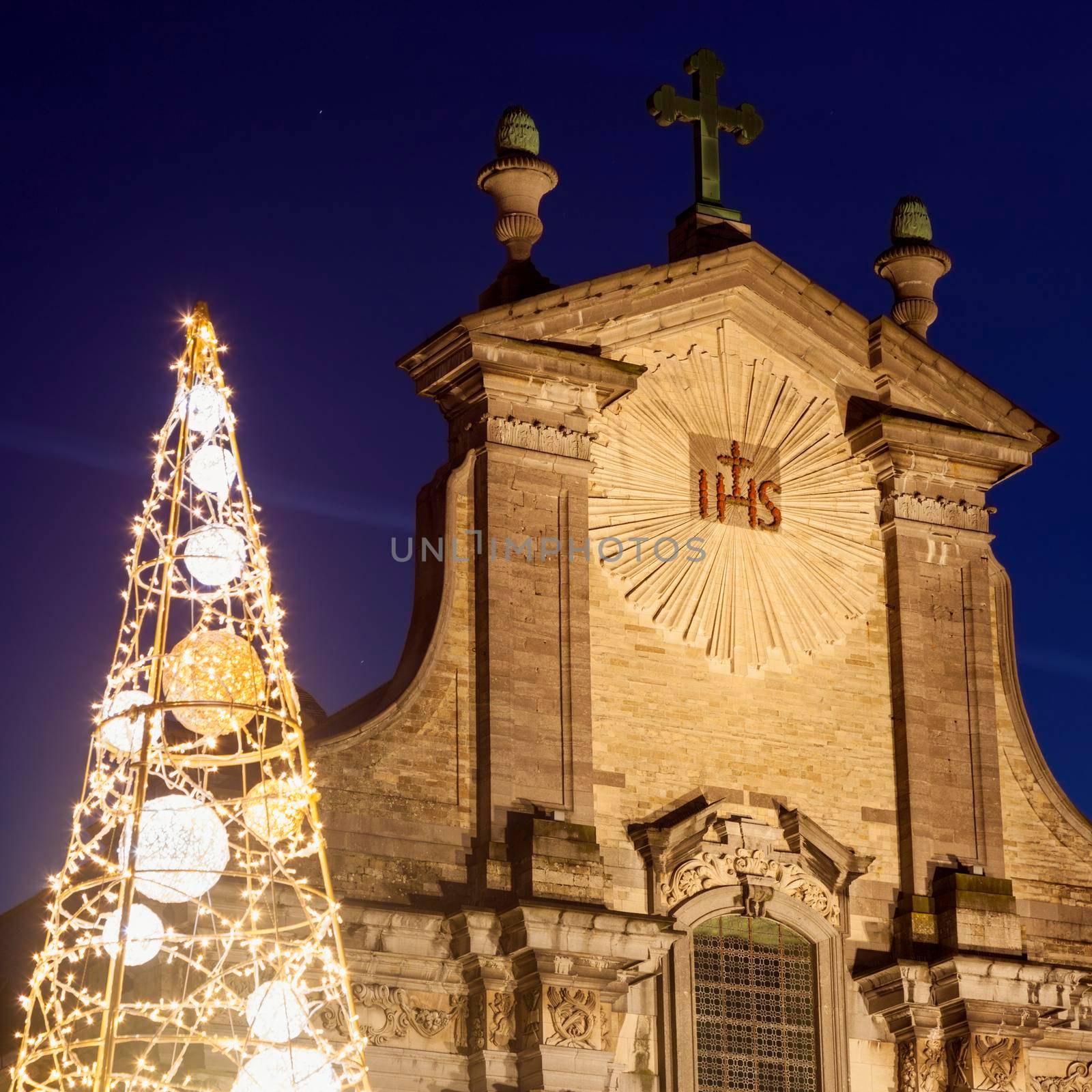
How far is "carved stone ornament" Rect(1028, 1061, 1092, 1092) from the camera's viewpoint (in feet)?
76.9

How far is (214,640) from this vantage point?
15.5 m

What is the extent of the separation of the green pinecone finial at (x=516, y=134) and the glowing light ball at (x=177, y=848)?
10.9m

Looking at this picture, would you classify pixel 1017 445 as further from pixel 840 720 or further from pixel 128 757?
pixel 128 757

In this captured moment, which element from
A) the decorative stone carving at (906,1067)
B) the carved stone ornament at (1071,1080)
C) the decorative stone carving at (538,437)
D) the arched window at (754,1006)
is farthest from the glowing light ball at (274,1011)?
the carved stone ornament at (1071,1080)

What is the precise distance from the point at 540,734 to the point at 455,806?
3.50 feet

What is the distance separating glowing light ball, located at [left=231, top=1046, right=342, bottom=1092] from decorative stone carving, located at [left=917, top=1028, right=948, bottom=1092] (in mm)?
9361

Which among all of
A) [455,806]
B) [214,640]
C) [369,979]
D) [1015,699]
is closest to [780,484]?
[1015,699]

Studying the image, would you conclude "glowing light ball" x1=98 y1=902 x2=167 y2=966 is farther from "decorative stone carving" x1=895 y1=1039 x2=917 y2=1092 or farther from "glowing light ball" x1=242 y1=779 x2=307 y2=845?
"decorative stone carving" x1=895 y1=1039 x2=917 y2=1092

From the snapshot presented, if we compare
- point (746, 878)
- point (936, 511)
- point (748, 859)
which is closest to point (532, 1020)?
point (746, 878)

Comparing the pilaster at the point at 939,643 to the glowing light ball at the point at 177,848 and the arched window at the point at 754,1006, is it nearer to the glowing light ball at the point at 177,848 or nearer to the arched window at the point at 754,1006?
the arched window at the point at 754,1006

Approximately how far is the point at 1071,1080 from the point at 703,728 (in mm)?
4848

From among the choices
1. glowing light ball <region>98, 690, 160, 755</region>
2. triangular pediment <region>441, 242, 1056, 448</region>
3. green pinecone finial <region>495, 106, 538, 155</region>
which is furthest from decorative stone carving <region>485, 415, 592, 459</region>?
glowing light ball <region>98, 690, 160, 755</region>

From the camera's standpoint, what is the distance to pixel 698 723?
2323 centimetres

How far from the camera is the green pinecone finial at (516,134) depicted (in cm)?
2423
